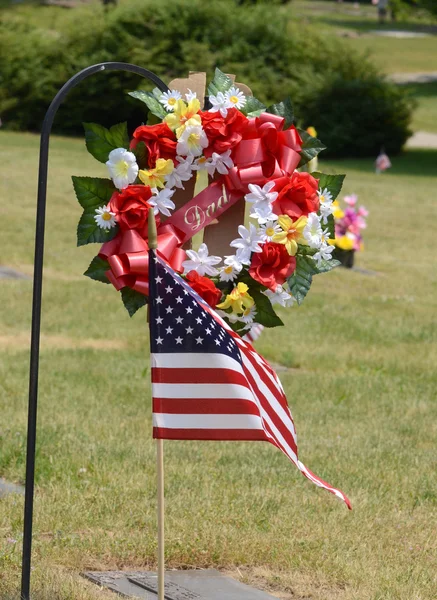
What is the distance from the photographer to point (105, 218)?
3914 millimetres

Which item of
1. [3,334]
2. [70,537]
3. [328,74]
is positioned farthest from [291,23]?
[70,537]

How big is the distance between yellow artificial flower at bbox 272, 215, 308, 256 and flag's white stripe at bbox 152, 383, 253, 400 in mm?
580

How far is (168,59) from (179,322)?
2994 centimetres

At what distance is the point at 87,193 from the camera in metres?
4.01

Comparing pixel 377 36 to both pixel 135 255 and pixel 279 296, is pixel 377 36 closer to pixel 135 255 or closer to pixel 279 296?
pixel 279 296

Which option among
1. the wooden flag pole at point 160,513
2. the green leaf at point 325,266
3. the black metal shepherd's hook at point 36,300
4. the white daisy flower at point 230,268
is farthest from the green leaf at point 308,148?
the wooden flag pole at point 160,513

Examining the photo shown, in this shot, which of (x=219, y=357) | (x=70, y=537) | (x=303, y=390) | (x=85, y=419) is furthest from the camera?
(x=303, y=390)

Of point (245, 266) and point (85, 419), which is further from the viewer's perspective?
point (85, 419)

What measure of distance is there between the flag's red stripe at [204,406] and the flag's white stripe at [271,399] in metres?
0.19

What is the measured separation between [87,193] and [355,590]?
1.85 metres

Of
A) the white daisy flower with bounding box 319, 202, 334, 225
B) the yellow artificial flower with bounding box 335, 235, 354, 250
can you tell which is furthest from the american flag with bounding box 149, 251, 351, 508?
the yellow artificial flower with bounding box 335, 235, 354, 250

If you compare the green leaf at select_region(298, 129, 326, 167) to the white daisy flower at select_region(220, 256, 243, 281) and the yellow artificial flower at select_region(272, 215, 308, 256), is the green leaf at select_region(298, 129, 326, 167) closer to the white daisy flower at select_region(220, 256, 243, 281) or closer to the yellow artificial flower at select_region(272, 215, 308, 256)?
the yellow artificial flower at select_region(272, 215, 308, 256)

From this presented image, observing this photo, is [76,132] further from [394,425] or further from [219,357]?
[219,357]

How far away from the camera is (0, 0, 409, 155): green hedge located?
31.5 m
